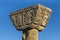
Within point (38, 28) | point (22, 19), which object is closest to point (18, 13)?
point (22, 19)

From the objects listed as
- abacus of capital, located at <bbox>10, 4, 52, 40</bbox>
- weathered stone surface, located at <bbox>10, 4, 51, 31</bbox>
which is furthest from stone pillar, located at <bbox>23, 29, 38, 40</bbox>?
weathered stone surface, located at <bbox>10, 4, 51, 31</bbox>

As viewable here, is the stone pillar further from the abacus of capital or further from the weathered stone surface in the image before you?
the weathered stone surface

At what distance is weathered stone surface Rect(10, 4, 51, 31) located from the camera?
15.8 m

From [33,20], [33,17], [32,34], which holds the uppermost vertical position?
[33,17]

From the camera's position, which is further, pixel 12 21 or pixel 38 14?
pixel 12 21

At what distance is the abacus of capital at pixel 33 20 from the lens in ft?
52.1

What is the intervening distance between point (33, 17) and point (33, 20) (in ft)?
0.48

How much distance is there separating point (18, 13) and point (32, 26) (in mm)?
1172

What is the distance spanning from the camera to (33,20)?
15938mm

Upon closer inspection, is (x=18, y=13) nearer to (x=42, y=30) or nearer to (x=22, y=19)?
(x=22, y=19)

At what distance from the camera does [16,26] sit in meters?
16.8

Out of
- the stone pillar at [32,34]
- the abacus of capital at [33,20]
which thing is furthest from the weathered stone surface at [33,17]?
the stone pillar at [32,34]

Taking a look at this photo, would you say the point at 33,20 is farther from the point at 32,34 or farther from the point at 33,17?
the point at 32,34

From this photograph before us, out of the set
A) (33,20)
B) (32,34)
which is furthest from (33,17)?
(32,34)
